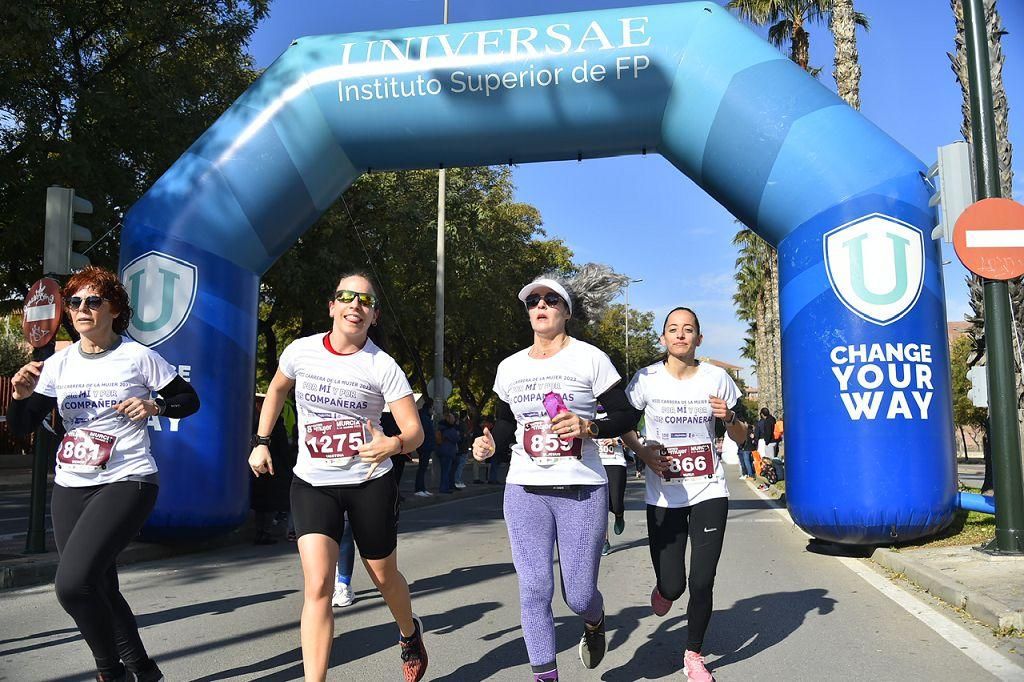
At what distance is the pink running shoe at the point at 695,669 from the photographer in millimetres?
4434

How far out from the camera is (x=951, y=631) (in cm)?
544

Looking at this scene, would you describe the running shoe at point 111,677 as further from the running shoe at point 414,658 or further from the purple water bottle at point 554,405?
the purple water bottle at point 554,405

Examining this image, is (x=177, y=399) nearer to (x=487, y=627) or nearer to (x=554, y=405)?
(x=554, y=405)

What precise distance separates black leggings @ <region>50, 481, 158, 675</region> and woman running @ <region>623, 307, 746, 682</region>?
2.33 meters

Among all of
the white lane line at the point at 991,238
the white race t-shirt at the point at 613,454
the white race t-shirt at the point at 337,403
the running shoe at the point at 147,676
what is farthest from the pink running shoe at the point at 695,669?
the white lane line at the point at 991,238

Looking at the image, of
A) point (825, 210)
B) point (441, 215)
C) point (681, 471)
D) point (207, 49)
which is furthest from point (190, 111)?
point (681, 471)

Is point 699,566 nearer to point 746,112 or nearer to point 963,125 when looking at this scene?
point 746,112

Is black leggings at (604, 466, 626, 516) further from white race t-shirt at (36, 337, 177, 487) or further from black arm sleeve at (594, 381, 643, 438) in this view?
white race t-shirt at (36, 337, 177, 487)

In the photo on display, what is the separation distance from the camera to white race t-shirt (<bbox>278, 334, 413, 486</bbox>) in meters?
4.12

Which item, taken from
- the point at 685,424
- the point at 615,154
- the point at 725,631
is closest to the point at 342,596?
the point at 725,631

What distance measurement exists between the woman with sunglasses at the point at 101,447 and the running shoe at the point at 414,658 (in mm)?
1099

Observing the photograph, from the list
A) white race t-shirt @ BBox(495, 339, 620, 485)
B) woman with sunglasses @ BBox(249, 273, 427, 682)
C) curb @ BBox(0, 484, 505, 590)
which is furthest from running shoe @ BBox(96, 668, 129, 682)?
curb @ BBox(0, 484, 505, 590)

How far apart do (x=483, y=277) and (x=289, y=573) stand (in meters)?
21.9

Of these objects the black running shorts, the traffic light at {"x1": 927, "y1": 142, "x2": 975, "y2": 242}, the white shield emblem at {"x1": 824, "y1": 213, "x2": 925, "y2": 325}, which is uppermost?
the traffic light at {"x1": 927, "y1": 142, "x2": 975, "y2": 242}
